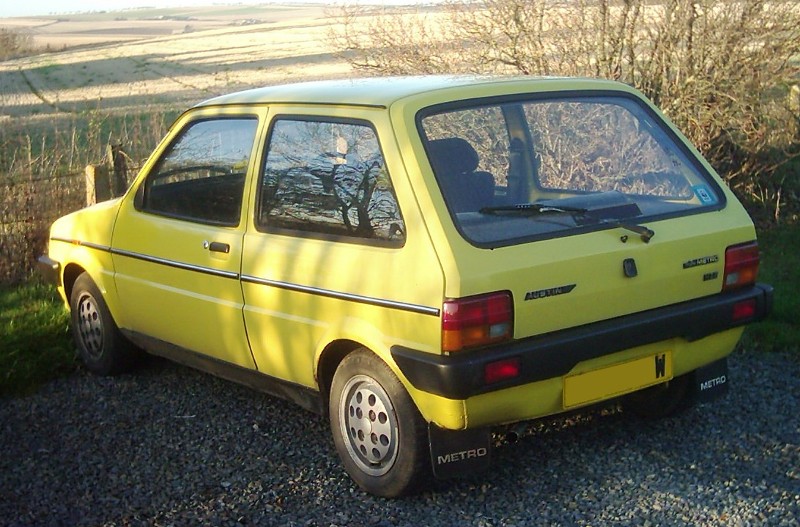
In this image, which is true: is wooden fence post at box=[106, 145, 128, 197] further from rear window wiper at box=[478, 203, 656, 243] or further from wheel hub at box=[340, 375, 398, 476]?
rear window wiper at box=[478, 203, 656, 243]

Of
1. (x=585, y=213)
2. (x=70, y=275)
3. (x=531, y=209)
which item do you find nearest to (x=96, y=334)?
(x=70, y=275)

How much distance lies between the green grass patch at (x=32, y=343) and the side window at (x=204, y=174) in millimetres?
1452

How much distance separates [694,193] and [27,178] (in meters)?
6.02

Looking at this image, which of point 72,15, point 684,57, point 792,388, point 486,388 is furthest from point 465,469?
point 72,15

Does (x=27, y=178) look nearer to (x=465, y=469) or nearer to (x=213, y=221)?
(x=213, y=221)

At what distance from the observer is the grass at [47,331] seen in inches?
265

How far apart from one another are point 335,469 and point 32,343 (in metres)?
3.01

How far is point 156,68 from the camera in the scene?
47438 millimetres

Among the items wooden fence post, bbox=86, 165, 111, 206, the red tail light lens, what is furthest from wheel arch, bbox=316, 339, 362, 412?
wooden fence post, bbox=86, 165, 111, 206

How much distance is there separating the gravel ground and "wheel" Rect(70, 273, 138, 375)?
0.42 meters

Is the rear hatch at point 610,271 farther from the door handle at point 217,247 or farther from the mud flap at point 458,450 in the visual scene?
the door handle at point 217,247

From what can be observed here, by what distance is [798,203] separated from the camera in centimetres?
1099

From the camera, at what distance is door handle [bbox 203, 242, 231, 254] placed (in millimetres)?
5270

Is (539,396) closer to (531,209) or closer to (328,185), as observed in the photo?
(531,209)
